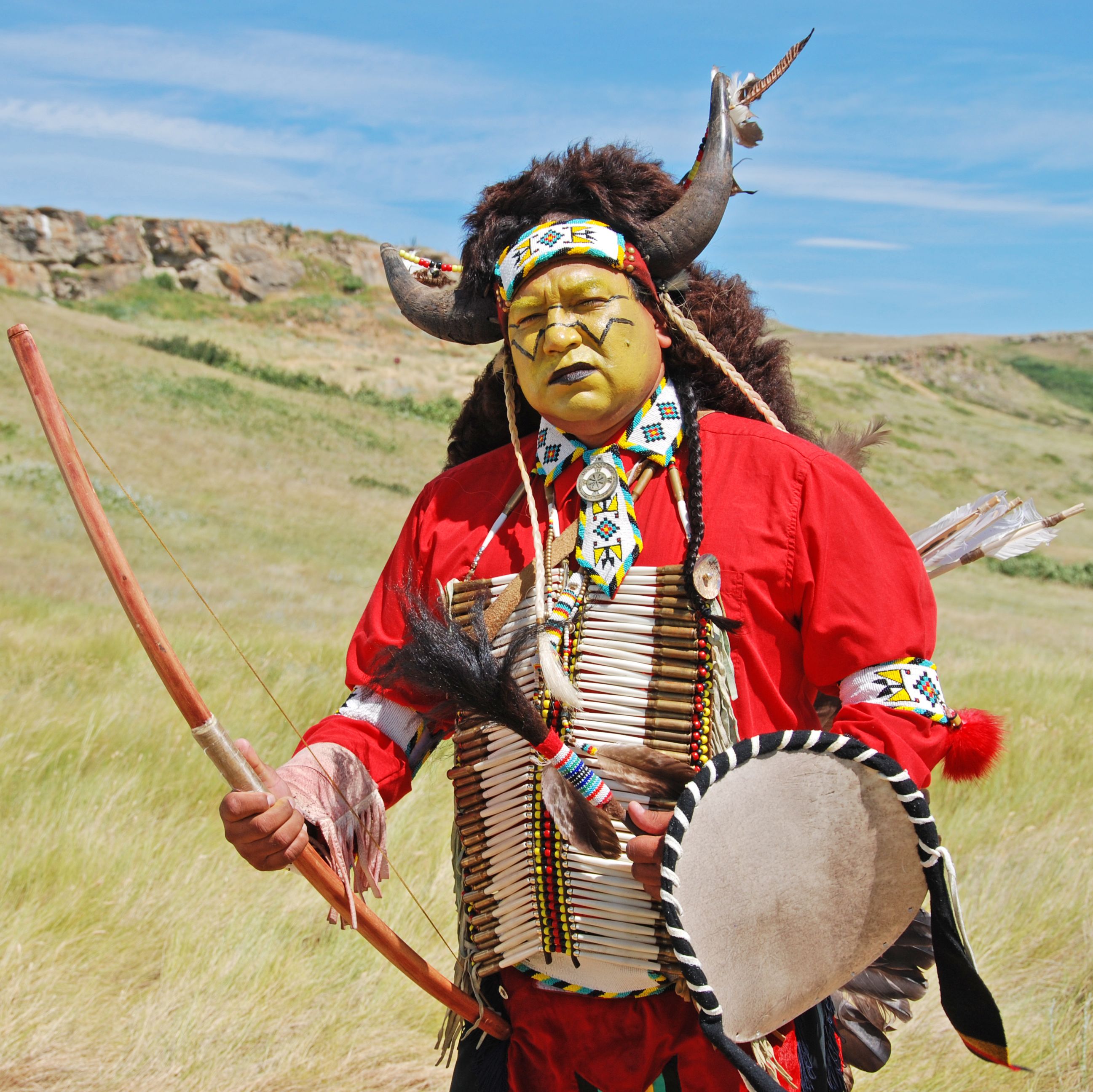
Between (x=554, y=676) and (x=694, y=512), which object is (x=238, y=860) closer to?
(x=554, y=676)

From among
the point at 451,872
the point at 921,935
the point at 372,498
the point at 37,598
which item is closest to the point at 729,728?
the point at 921,935

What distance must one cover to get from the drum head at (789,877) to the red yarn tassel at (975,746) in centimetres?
56

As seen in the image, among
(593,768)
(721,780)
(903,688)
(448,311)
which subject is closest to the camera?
(721,780)

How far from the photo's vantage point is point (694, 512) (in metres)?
2.24

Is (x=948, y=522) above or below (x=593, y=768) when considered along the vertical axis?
above

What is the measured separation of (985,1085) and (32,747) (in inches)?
166

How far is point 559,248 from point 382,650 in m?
0.98

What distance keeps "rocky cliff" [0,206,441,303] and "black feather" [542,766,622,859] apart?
5860 cm

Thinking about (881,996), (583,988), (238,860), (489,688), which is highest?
(489,688)

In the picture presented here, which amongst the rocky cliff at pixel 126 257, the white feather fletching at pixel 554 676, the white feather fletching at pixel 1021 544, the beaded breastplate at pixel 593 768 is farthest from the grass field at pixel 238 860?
Result: the rocky cliff at pixel 126 257

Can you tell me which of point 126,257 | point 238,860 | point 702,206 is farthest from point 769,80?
point 126,257

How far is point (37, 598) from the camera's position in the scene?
9086 mm

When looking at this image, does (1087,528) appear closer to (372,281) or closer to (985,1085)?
(985,1085)

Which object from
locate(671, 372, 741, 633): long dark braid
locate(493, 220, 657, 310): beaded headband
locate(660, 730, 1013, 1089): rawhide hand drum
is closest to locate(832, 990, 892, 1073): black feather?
locate(660, 730, 1013, 1089): rawhide hand drum
